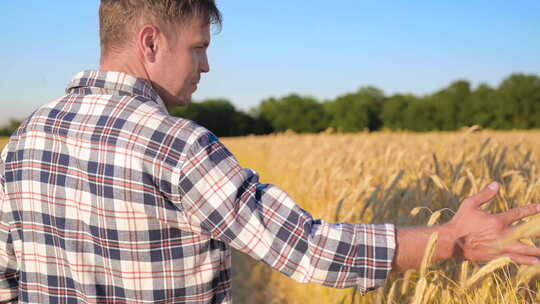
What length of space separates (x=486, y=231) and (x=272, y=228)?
1.41ft

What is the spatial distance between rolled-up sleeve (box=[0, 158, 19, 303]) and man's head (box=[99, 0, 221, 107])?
1.51 feet

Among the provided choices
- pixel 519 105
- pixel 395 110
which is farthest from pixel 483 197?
pixel 395 110

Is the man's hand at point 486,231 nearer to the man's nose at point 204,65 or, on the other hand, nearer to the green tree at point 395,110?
the man's nose at point 204,65

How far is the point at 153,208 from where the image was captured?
975 millimetres

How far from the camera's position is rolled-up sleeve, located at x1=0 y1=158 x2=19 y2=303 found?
124 centimetres

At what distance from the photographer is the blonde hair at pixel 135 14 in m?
1.09

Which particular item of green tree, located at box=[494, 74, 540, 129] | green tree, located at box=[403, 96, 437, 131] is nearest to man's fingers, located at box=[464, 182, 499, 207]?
green tree, located at box=[494, 74, 540, 129]

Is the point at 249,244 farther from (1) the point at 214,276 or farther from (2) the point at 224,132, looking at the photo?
(2) the point at 224,132

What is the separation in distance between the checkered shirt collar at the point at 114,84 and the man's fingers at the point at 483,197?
719 millimetres

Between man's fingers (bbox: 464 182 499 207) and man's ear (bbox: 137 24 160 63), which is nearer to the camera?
man's fingers (bbox: 464 182 499 207)

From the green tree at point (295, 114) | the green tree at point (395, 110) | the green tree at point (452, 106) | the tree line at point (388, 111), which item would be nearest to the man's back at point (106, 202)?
the tree line at point (388, 111)

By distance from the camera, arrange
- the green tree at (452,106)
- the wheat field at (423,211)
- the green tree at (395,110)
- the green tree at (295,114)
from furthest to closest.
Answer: the green tree at (295,114)
the green tree at (395,110)
the green tree at (452,106)
the wheat field at (423,211)

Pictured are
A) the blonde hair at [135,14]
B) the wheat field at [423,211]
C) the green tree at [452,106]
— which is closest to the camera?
the blonde hair at [135,14]

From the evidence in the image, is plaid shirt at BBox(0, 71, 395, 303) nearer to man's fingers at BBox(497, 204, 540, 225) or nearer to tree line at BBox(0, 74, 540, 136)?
man's fingers at BBox(497, 204, 540, 225)
